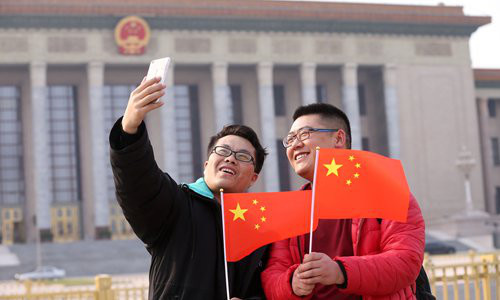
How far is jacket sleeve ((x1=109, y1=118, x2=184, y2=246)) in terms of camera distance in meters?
3.56

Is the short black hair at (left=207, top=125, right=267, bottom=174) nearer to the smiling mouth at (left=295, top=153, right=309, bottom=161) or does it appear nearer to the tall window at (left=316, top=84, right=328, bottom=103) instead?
the smiling mouth at (left=295, top=153, right=309, bottom=161)

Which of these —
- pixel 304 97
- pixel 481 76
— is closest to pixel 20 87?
pixel 304 97

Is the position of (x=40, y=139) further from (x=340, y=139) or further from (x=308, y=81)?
(x=340, y=139)

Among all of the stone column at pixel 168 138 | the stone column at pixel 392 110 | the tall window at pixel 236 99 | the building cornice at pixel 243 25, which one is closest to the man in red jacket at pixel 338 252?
the stone column at pixel 168 138

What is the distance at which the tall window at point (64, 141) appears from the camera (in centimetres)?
4472

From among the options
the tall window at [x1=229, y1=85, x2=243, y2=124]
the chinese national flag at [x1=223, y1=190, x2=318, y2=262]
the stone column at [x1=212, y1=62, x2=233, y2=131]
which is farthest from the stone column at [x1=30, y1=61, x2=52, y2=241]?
the chinese national flag at [x1=223, y1=190, x2=318, y2=262]

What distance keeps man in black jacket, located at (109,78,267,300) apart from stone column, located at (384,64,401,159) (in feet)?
139

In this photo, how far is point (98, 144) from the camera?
136ft

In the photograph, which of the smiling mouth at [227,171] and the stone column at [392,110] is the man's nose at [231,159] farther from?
the stone column at [392,110]

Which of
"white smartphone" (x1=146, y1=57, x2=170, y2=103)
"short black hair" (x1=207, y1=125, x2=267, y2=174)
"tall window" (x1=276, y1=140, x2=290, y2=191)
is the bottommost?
"short black hair" (x1=207, y1=125, x2=267, y2=174)

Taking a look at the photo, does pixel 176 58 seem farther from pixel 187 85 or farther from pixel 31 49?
pixel 31 49

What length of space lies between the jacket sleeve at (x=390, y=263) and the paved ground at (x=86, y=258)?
29.7 meters

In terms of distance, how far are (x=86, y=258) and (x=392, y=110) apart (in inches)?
838

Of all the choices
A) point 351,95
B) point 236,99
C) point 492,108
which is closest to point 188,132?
point 236,99
